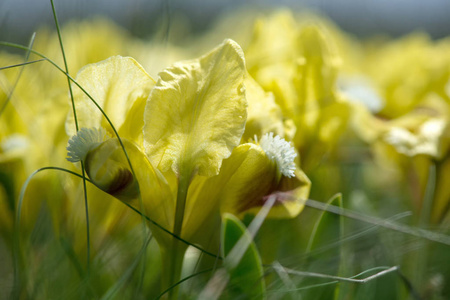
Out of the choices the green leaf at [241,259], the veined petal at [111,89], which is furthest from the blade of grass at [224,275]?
the veined petal at [111,89]

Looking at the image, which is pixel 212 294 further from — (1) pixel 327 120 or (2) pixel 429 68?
(2) pixel 429 68

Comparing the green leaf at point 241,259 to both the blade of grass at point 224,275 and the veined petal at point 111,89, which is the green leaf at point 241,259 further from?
the veined petal at point 111,89

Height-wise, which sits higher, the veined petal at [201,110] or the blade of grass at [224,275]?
the veined petal at [201,110]

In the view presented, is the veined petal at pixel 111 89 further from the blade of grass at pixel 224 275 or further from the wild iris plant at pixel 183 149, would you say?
the blade of grass at pixel 224 275

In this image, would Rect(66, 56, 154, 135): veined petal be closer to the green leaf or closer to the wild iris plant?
the wild iris plant

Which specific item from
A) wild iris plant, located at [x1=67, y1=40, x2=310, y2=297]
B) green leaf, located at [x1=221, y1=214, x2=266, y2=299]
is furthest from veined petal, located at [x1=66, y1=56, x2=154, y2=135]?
green leaf, located at [x1=221, y1=214, x2=266, y2=299]

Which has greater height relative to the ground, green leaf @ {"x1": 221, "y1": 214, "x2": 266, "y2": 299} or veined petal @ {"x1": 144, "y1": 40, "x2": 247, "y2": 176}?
veined petal @ {"x1": 144, "y1": 40, "x2": 247, "y2": 176}

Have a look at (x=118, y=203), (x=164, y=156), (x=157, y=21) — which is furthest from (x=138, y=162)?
(x=157, y=21)
